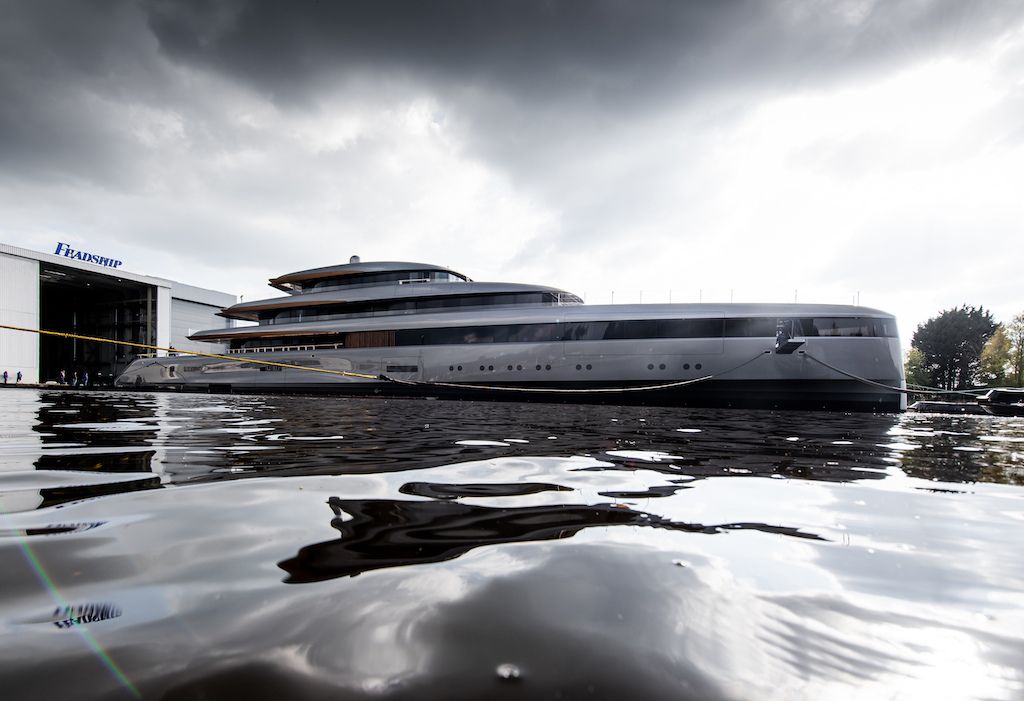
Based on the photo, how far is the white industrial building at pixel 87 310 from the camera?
31562mm

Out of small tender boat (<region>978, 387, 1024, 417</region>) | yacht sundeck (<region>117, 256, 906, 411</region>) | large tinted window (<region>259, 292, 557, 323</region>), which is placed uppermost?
large tinted window (<region>259, 292, 557, 323</region>)

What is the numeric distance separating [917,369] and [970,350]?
8507mm

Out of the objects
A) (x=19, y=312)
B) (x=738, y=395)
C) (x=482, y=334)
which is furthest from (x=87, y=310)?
(x=738, y=395)

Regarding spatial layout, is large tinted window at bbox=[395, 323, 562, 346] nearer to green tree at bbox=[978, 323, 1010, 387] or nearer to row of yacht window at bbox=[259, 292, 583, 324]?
row of yacht window at bbox=[259, 292, 583, 324]

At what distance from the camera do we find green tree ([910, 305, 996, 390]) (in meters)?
38.6

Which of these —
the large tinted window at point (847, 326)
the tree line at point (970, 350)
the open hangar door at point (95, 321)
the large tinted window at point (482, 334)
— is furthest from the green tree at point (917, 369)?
the open hangar door at point (95, 321)

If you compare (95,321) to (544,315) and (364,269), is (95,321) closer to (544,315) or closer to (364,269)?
(364,269)

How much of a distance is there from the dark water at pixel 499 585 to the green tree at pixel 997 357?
48.2m

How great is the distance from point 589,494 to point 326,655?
1.78m

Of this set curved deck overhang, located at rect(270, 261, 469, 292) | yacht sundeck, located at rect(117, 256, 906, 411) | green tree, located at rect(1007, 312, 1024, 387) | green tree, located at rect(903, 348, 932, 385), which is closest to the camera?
yacht sundeck, located at rect(117, 256, 906, 411)

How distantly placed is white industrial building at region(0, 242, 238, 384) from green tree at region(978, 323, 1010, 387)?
59534mm

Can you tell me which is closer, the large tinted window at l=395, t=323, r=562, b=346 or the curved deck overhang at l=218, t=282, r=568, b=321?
the large tinted window at l=395, t=323, r=562, b=346

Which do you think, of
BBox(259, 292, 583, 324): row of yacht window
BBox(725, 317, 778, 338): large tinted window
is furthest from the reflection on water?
BBox(259, 292, 583, 324): row of yacht window

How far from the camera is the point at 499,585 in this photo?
1.36 m
